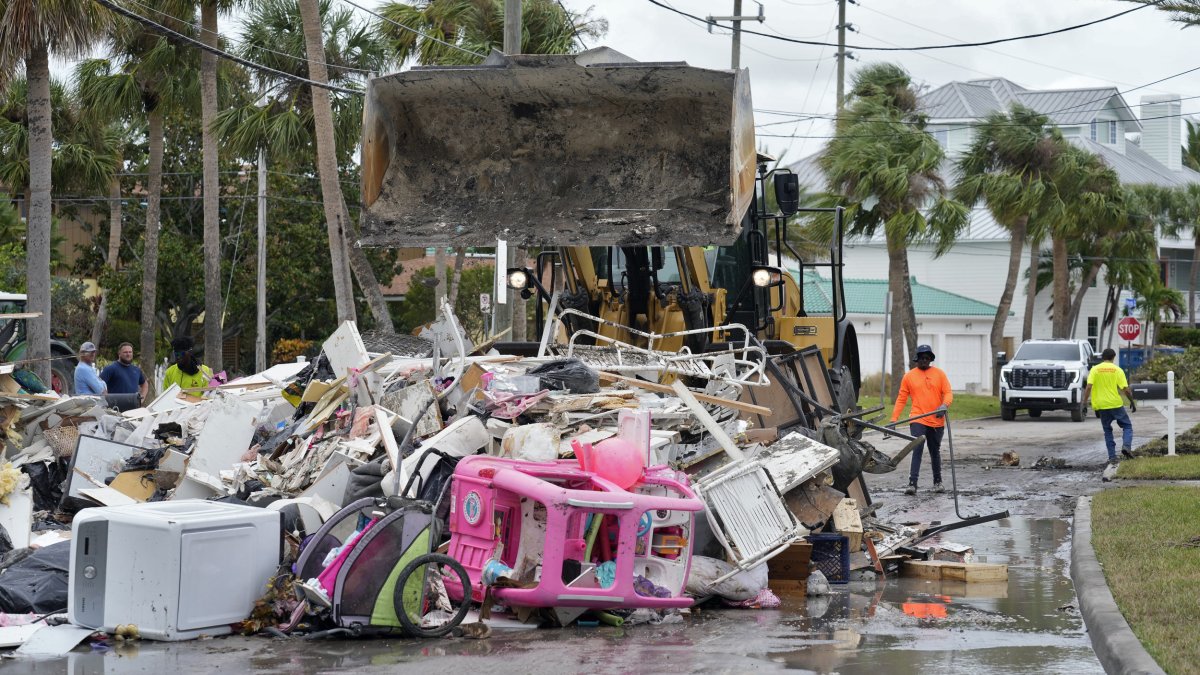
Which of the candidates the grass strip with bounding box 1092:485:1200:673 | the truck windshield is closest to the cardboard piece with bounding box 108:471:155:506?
the grass strip with bounding box 1092:485:1200:673

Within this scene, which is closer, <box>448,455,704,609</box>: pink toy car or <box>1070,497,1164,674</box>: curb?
<box>1070,497,1164,674</box>: curb

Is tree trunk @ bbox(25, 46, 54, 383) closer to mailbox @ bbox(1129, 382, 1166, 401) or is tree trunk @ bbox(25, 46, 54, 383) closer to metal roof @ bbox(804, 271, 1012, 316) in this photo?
mailbox @ bbox(1129, 382, 1166, 401)

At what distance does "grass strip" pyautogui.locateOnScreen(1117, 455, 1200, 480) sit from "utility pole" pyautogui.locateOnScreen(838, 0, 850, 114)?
20.2m

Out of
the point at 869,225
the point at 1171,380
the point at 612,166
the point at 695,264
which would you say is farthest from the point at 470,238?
the point at 869,225

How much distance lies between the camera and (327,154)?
20859 mm

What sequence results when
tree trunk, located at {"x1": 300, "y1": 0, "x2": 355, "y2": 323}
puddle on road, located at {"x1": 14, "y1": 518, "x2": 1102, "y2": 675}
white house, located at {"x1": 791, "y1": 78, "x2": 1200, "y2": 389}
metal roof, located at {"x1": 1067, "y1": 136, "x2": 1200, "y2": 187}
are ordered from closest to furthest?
puddle on road, located at {"x1": 14, "y1": 518, "x2": 1102, "y2": 675} → tree trunk, located at {"x1": 300, "y1": 0, "x2": 355, "y2": 323} → white house, located at {"x1": 791, "y1": 78, "x2": 1200, "y2": 389} → metal roof, located at {"x1": 1067, "y1": 136, "x2": 1200, "y2": 187}

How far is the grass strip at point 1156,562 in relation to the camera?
262 inches

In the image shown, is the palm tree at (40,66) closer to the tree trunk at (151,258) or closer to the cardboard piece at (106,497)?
the cardboard piece at (106,497)

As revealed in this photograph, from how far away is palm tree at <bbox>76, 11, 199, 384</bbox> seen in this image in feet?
90.2

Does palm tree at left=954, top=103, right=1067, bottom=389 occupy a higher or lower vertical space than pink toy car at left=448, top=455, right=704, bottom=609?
higher

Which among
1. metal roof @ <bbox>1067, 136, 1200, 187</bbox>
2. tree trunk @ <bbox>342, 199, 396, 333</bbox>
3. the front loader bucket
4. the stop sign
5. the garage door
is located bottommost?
the garage door

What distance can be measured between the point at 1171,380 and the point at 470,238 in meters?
12.4

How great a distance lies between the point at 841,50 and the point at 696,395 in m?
32.4

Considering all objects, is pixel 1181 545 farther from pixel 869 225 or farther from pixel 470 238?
pixel 869 225
